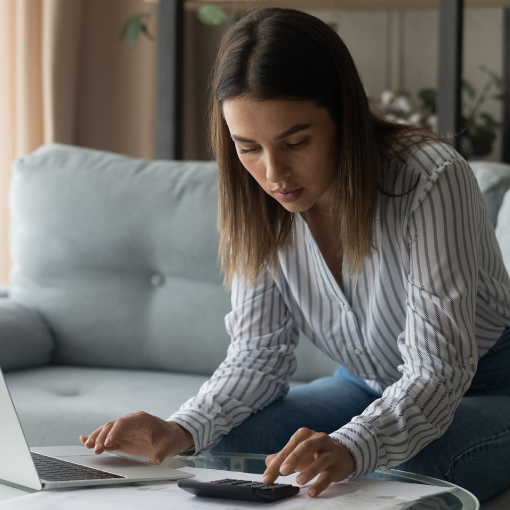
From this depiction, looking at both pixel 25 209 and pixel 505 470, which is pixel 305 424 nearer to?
pixel 505 470

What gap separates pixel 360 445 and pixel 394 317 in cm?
29

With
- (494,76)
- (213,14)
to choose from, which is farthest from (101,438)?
(494,76)

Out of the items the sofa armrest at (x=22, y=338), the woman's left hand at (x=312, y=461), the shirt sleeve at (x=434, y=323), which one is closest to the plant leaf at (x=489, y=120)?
the sofa armrest at (x=22, y=338)

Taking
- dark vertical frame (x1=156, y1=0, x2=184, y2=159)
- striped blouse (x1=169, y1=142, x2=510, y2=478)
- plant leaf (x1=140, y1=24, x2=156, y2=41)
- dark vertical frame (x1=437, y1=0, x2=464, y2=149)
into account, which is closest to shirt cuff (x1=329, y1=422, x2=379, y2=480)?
striped blouse (x1=169, y1=142, x2=510, y2=478)

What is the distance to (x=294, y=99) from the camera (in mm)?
864

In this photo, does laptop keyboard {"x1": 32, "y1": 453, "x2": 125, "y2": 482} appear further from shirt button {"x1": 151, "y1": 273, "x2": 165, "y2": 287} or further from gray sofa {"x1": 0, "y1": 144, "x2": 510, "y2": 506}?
shirt button {"x1": 151, "y1": 273, "x2": 165, "y2": 287}

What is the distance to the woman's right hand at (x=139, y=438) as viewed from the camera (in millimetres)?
821

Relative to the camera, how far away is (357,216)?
945mm

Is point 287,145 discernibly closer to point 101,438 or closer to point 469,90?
point 101,438

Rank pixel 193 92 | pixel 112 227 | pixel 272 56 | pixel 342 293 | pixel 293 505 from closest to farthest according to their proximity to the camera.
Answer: pixel 293 505 → pixel 272 56 → pixel 342 293 → pixel 112 227 → pixel 193 92

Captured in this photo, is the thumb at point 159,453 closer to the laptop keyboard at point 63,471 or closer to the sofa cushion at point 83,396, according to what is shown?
the laptop keyboard at point 63,471

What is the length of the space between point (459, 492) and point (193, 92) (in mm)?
2726

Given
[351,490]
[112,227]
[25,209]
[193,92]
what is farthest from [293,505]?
[193,92]

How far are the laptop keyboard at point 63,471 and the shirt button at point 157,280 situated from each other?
96cm
